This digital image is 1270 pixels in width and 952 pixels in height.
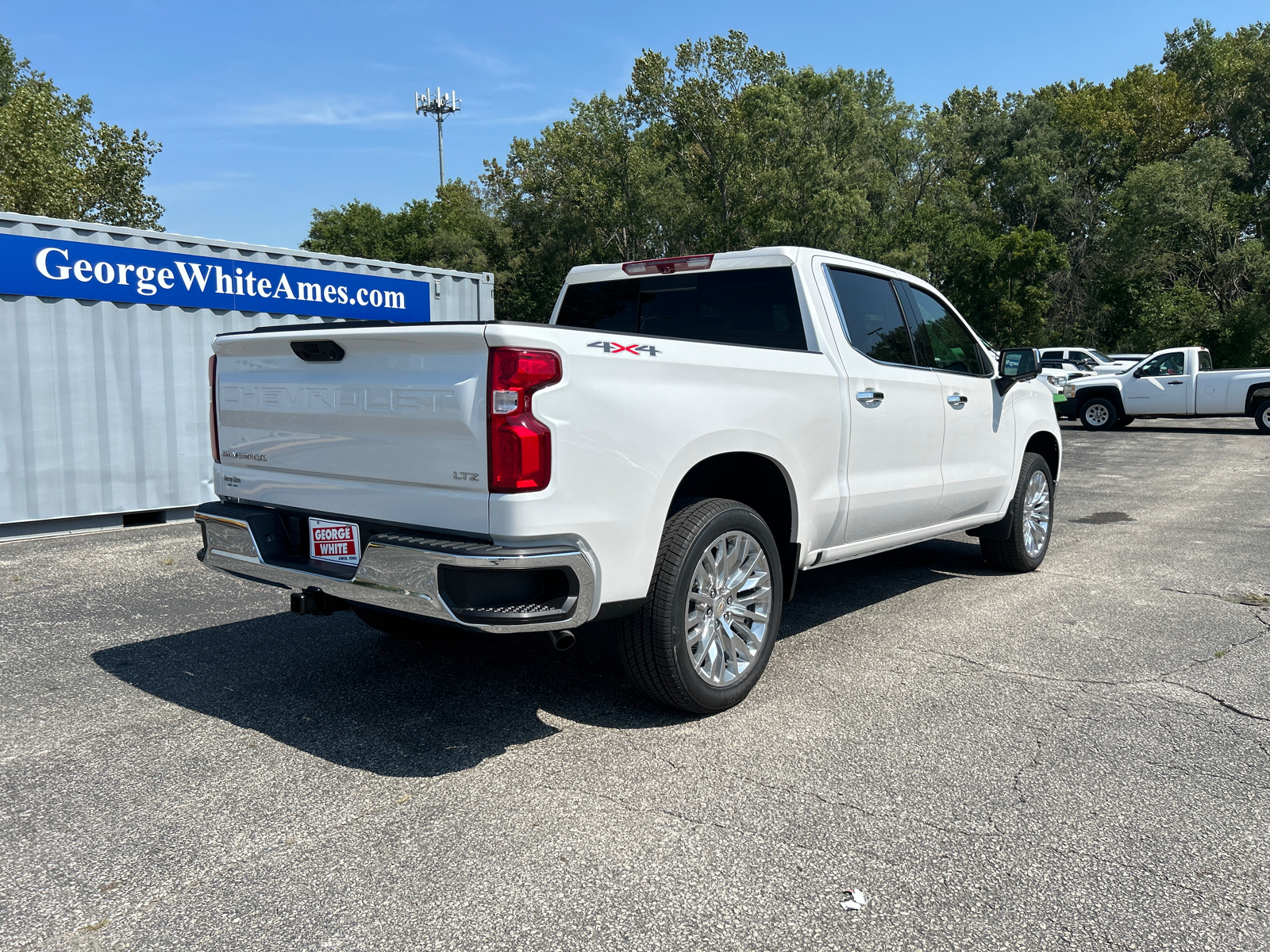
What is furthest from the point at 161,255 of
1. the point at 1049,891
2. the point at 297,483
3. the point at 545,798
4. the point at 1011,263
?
the point at 1011,263

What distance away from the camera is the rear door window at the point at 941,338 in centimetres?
559

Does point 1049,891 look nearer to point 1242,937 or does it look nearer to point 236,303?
point 1242,937

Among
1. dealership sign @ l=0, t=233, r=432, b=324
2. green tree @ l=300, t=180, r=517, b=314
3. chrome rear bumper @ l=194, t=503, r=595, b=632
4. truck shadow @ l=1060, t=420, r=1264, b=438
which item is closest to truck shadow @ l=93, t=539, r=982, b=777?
chrome rear bumper @ l=194, t=503, r=595, b=632

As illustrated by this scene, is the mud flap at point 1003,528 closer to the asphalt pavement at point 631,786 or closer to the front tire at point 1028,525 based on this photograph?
the front tire at point 1028,525

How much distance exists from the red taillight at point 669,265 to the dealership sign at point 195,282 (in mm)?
6379

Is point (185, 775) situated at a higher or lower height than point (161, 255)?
lower

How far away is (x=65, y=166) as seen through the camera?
35250 millimetres

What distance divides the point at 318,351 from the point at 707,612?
1.88 m

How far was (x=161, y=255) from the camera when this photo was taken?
961 centimetres

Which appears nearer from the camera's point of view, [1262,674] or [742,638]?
[742,638]

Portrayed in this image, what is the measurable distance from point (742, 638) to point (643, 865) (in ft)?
4.80

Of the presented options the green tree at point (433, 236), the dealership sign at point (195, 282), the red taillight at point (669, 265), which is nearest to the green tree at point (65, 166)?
the green tree at point (433, 236)

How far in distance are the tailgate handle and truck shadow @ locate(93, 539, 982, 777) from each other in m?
1.50

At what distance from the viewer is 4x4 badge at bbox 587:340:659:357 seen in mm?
3398
